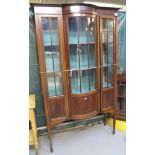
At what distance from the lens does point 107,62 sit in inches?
92.3

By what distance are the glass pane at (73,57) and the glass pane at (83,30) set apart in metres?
0.12

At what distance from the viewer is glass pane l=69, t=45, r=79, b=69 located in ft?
6.76

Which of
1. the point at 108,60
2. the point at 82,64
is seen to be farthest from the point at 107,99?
the point at 82,64

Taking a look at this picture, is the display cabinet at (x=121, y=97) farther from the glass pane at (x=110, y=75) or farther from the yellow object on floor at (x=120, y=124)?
the glass pane at (x=110, y=75)

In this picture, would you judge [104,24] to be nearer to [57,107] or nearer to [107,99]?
Answer: [107,99]

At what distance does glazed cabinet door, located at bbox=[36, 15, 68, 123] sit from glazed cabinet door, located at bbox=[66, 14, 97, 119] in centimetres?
10

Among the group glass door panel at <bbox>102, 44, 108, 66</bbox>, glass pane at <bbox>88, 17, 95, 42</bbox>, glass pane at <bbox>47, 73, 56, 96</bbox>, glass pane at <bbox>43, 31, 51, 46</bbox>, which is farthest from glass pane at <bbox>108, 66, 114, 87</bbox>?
glass pane at <bbox>43, 31, 51, 46</bbox>

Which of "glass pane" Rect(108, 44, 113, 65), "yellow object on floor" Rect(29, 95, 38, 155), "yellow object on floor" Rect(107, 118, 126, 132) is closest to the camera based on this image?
"yellow object on floor" Rect(29, 95, 38, 155)

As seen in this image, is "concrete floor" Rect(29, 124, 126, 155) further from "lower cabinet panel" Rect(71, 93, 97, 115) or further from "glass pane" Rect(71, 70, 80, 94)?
"glass pane" Rect(71, 70, 80, 94)

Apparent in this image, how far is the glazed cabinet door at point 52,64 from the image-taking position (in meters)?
1.92

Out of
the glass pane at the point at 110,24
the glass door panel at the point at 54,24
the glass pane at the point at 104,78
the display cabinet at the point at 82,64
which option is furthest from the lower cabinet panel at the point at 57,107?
the glass pane at the point at 110,24

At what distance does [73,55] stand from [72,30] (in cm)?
30
